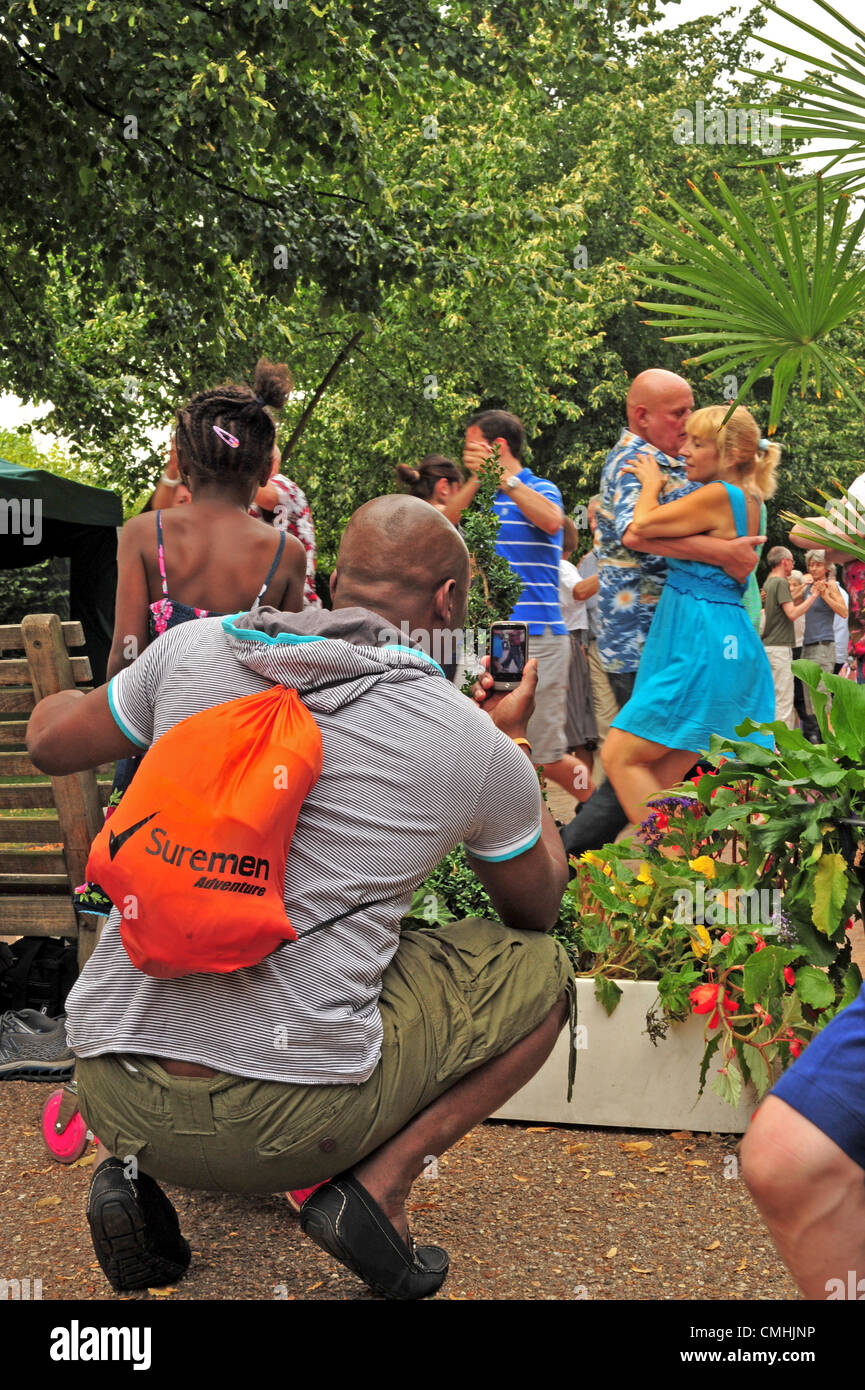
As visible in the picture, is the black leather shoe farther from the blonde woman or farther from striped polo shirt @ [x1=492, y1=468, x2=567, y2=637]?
striped polo shirt @ [x1=492, y1=468, x2=567, y2=637]

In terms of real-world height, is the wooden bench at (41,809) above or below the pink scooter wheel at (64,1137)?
above

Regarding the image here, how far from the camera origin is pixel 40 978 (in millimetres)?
4336

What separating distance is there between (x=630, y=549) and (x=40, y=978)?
2573 mm

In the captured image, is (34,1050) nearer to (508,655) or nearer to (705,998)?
(508,655)

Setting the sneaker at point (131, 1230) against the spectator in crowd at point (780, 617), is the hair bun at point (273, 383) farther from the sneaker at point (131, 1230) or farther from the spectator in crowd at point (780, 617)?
the spectator in crowd at point (780, 617)

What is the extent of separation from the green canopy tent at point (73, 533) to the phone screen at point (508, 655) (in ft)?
26.6

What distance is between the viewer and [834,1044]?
5.34 feet

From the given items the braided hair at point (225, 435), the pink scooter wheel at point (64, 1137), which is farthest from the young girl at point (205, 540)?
the pink scooter wheel at point (64, 1137)

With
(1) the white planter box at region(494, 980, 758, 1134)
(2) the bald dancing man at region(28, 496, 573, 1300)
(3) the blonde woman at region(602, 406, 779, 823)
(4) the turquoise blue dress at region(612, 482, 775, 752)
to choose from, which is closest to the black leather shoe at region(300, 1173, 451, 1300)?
(2) the bald dancing man at region(28, 496, 573, 1300)

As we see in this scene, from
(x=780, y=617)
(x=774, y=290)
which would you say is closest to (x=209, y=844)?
(x=774, y=290)

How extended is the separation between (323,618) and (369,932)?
555mm

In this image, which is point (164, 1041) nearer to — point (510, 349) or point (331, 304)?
point (331, 304)

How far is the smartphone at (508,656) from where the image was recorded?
3.52 meters

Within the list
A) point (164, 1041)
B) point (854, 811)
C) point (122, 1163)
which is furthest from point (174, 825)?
point (854, 811)
